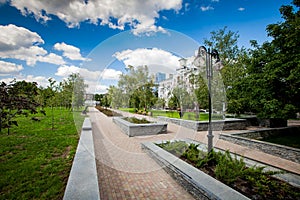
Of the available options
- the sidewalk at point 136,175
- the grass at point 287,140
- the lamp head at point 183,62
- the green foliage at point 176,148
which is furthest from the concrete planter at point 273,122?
the lamp head at point 183,62

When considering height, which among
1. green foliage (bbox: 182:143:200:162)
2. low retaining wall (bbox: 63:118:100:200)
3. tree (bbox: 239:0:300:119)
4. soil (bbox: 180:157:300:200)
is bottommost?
soil (bbox: 180:157:300:200)

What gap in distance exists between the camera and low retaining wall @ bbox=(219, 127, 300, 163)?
436cm

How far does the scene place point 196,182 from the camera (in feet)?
8.27

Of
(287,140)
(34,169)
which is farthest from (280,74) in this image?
(34,169)

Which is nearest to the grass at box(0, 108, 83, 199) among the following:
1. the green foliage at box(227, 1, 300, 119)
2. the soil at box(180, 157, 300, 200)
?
the soil at box(180, 157, 300, 200)

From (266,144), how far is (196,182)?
391cm

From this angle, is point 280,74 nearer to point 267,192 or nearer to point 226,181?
point 267,192

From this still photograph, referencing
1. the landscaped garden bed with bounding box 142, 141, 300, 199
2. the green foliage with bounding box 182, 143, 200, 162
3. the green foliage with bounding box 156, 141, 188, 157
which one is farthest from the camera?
the green foliage with bounding box 156, 141, 188, 157

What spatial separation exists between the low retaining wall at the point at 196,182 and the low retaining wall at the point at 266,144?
3.38 meters

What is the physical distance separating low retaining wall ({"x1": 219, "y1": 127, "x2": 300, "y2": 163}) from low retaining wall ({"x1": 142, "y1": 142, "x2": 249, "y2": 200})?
11.1ft

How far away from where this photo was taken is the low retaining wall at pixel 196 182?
7.10 feet

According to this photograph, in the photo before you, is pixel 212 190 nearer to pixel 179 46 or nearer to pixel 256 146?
pixel 179 46

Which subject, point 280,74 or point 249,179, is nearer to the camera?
point 249,179

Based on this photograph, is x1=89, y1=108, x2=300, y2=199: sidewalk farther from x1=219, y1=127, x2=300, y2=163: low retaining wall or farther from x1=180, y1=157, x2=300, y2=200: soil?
x1=180, y1=157, x2=300, y2=200: soil
